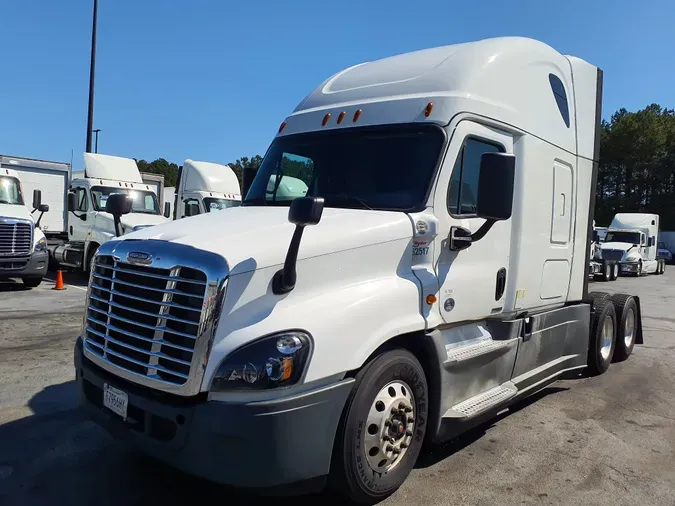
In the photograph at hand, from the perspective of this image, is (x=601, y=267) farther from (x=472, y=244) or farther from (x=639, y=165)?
(x=639, y=165)

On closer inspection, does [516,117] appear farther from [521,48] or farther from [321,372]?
[321,372]

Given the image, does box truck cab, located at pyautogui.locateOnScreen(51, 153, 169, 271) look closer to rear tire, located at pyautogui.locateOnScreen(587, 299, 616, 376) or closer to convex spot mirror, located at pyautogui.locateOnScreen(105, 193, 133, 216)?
convex spot mirror, located at pyautogui.locateOnScreen(105, 193, 133, 216)

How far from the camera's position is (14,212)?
13.4m

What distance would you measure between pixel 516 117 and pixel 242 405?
3.46 metres

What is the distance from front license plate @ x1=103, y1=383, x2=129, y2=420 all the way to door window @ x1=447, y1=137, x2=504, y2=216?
2495 mm

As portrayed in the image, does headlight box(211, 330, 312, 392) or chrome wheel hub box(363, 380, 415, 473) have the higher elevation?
headlight box(211, 330, 312, 392)

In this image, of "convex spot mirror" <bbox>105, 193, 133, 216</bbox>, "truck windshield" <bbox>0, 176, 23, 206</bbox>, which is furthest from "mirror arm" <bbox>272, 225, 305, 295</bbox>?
"truck windshield" <bbox>0, 176, 23, 206</bbox>

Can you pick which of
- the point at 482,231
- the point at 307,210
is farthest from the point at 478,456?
the point at 307,210

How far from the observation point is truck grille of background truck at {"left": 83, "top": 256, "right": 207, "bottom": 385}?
3045mm

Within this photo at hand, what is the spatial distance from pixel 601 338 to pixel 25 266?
12.1m

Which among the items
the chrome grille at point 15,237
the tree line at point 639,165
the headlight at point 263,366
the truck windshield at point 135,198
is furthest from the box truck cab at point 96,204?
the tree line at point 639,165

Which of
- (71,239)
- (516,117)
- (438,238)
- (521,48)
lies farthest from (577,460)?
(71,239)

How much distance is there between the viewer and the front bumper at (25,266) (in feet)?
41.8

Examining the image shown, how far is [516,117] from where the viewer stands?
192 inches
